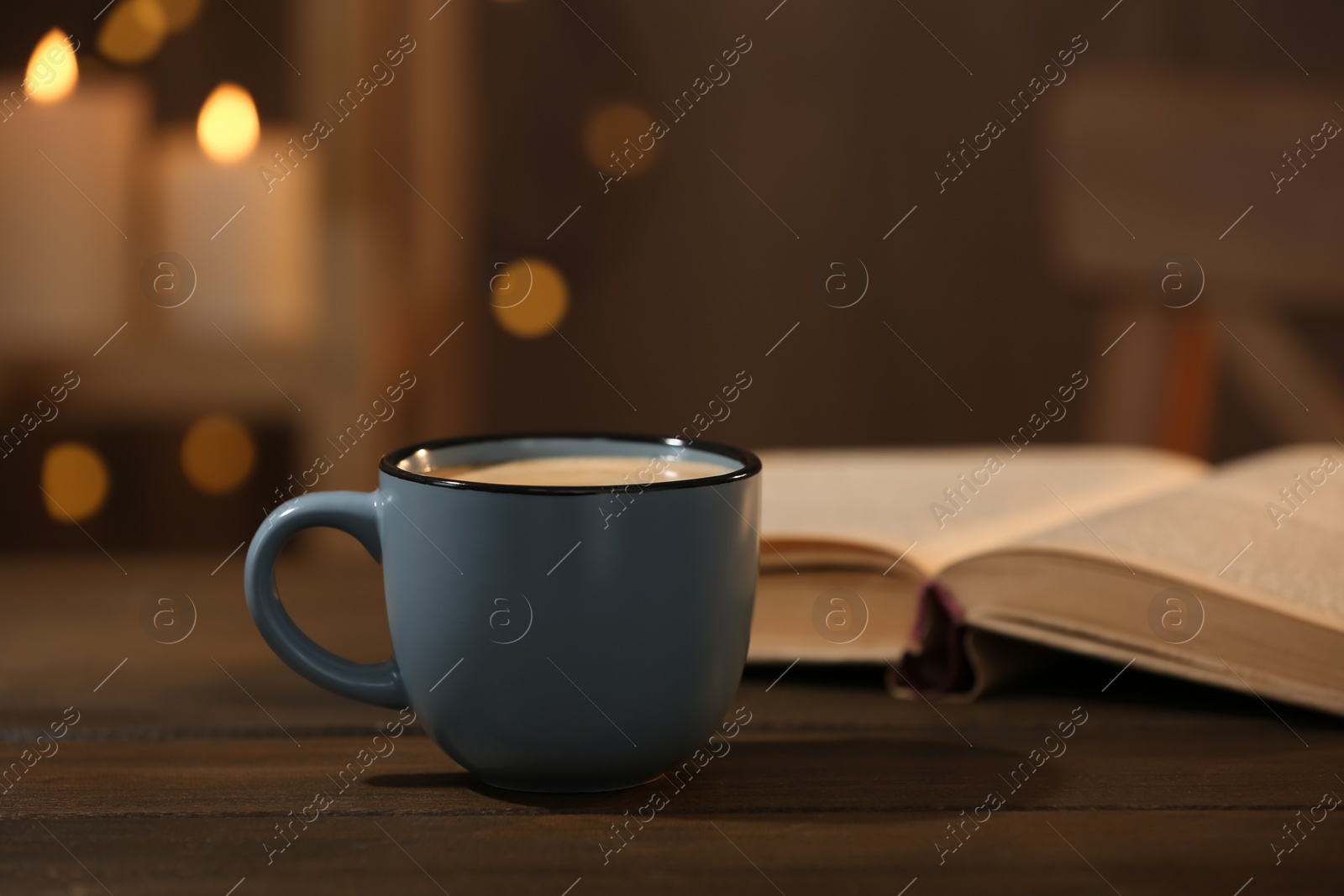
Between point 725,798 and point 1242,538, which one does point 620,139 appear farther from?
point 725,798

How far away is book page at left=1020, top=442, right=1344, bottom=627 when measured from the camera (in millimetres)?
552

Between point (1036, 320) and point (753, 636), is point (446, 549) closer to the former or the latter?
point (753, 636)

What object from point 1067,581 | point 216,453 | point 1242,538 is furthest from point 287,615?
point 216,453

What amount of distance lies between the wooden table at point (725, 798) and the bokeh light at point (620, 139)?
114 centimetres

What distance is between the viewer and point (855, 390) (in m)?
1.76

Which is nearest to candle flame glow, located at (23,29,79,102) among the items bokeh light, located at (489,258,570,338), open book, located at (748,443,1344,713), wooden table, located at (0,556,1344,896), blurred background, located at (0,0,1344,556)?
blurred background, located at (0,0,1344,556)

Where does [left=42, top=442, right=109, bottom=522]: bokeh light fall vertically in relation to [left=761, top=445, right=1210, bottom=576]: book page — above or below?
above

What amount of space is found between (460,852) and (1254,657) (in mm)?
360

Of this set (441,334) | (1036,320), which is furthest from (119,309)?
(1036,320)

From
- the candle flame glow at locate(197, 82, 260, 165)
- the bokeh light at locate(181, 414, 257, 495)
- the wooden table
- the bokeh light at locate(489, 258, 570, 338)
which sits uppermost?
the candle flame glow at locate(197, 82, 260, 165)

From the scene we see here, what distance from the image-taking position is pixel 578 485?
0.44 meters

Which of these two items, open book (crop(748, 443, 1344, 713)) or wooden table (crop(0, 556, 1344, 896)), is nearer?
wooden table (crop(0, 556, 1344, 896))

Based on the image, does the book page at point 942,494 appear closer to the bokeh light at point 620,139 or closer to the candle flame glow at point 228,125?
the candle flame glow at point 228,125

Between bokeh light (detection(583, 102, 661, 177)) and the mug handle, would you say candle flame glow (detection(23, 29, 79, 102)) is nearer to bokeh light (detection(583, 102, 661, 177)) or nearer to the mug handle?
bokeh light (detection(583, 102, 661, 177))
